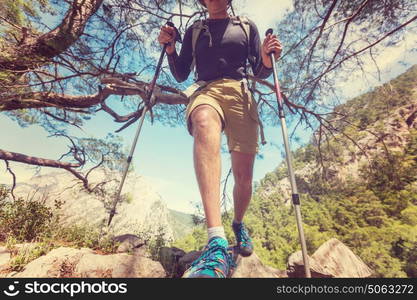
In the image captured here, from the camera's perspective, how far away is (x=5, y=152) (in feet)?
13.1

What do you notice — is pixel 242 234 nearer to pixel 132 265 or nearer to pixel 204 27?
pixel 132 265

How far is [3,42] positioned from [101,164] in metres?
3.34

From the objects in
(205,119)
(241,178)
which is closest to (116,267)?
(241,178)

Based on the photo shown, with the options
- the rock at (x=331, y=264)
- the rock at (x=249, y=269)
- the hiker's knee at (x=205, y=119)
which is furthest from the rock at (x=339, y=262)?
the hiker's knee at (x=205, y=119)

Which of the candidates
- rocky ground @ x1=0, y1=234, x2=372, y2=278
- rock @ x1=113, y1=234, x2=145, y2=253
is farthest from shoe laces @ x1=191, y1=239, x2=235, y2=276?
rock @ x1=113, y1=234, x2=145, y2=253

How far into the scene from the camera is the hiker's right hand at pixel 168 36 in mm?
1684

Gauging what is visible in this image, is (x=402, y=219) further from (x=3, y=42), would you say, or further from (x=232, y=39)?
(x=3, y=42)

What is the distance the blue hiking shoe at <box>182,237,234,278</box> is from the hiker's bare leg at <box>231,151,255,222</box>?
0.64 metres

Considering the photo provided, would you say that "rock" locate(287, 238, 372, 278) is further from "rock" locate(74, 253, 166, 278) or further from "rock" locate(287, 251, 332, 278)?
"rock" locate(74, 253, 166, 278)

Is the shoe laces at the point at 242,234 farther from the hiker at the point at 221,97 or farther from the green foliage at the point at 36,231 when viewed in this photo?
the green foliage at the point at 36,231

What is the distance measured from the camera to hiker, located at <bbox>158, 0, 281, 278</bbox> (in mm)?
1137

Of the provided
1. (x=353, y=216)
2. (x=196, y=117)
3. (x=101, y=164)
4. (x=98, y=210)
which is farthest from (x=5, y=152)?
(x=353, y=216)

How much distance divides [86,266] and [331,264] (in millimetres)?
2567

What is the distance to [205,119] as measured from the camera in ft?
3.96
